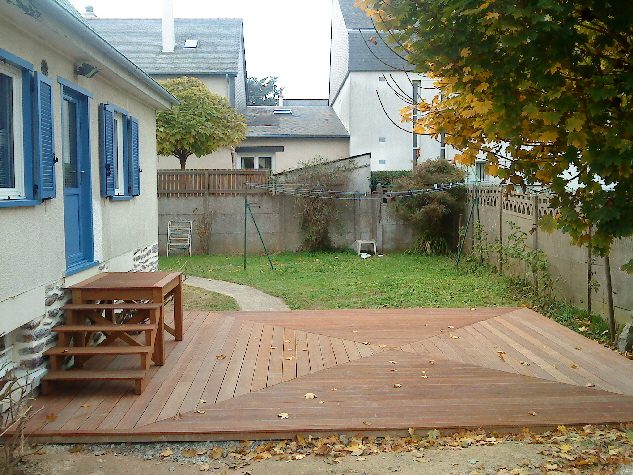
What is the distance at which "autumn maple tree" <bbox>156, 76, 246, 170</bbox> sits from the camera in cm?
1678

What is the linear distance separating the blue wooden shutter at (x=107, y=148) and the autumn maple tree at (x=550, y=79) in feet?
12.3

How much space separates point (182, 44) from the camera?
22.9m

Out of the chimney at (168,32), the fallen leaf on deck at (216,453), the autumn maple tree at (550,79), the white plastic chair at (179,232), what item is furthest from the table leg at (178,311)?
the chimney at (168,32)

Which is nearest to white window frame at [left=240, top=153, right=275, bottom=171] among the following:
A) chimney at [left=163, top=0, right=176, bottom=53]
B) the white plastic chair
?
chimney at [left=163, top=0, right=176, bottom=53]

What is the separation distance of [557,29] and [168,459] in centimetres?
341

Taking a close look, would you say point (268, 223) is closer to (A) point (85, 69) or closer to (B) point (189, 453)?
(A) point (85, 69)

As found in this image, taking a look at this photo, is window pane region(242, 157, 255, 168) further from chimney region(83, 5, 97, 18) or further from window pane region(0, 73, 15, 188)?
window pane region(0, 73, 15, 188)

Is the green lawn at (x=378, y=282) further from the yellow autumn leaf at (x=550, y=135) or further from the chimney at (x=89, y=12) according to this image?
the chimney at (x=89, y=12)

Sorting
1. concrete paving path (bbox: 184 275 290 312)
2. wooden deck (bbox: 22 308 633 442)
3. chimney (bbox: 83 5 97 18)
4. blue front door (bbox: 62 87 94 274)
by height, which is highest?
chimney (bbox: 83 5 97 18)

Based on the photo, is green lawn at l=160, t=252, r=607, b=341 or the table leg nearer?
the table leg

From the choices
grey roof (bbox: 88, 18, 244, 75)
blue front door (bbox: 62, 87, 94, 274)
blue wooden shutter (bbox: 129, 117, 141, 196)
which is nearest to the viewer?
blue front door (bbox: 62, 87, 94, 274)

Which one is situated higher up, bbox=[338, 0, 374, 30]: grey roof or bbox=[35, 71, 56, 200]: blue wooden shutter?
bbox=[338, 0, 374, 30]: grey roof

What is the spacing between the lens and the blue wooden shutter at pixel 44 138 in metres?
5.14

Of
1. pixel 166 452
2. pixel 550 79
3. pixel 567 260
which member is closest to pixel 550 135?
pixel 550 79
